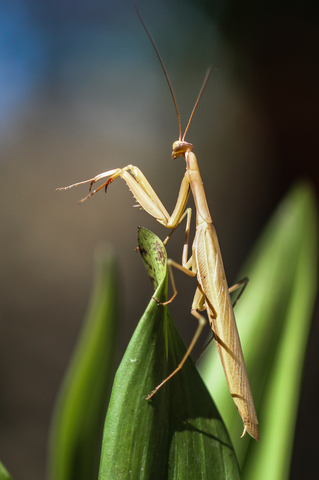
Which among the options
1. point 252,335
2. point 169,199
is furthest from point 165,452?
point 169,199

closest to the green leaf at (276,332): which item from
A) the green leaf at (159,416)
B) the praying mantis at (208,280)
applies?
the praying mantis at (208,280)

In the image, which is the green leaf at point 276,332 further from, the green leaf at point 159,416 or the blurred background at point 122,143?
the blurred background at point 122,143

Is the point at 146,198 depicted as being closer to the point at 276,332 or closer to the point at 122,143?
the point at 276,332

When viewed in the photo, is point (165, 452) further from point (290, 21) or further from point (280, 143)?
point (290, 21)

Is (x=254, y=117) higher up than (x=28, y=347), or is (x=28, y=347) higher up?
(x=254, y=117)

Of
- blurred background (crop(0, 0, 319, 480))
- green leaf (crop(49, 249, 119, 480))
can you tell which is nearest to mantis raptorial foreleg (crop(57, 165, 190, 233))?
green leaf (crop(49, 249, 119, 480))
